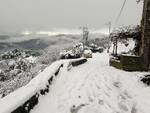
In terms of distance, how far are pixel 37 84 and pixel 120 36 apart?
1576 cm

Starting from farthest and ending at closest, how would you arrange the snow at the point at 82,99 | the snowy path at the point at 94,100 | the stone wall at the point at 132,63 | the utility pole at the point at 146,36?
the stone wall at the point at 132,63
the utility pole at the point at 146,36
the snowy path at the point at 94,100
the snow at the point at 82,99

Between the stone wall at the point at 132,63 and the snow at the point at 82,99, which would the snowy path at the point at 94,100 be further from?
the stone wall at the point at 132,63

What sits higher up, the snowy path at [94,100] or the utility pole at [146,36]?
the utility pole at [146,36]

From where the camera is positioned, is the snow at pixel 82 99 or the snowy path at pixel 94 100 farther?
the snowy path at pixel 94 100

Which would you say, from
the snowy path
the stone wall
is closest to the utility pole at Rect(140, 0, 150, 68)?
the stone wall

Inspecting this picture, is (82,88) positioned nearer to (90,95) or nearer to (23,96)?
(90,95)

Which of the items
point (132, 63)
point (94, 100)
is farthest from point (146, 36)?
point (94, 100)

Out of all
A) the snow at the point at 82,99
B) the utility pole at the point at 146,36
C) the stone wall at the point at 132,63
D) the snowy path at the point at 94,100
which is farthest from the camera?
the stone wall at the point at 132,63

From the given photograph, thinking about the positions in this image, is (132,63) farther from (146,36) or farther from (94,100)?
(94,100)

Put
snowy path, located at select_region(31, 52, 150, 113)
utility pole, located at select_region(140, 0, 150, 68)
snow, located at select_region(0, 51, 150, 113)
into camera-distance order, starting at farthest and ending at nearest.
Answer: utility pole, located at select_region(140, 0, 150, 68), snowy path, located at select_region(31, 52, 150, 113), snow, located at select_region(0, 51, 150, 113)

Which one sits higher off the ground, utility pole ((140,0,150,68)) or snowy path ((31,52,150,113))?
utility pole ((140,0,150,68))

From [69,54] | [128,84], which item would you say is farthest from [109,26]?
[128,84]

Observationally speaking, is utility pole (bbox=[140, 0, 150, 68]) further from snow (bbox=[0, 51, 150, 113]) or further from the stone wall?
snow (bbox=[0, 51, 150, 113])

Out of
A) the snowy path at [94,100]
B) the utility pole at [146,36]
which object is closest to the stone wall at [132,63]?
the utility pole at [146,36]
